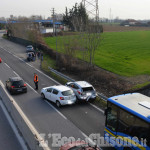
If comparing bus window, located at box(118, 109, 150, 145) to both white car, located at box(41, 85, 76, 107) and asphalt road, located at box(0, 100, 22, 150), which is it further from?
white car, located at box(41, 85, 76, 107)

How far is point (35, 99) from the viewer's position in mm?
17797

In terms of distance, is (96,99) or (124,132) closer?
(124,132)

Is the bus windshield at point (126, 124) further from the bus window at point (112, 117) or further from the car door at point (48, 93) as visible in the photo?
the car door at point (48, 93)

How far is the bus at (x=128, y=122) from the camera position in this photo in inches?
317

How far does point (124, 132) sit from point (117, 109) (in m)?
1.05

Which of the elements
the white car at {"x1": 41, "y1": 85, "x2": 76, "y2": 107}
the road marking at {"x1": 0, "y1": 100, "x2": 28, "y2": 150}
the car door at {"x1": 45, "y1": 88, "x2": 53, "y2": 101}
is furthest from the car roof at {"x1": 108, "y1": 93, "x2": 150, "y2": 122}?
the car door at {"x1": 45, "y1": 88, "x2": 53, "y2": 101}

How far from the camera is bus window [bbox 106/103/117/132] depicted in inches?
379

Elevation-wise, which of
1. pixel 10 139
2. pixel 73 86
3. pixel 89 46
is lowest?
pixel 10 139

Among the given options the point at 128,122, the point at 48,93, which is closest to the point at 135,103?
the point at 128,122

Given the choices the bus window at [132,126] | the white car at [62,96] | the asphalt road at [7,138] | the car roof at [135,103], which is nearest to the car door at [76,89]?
the white car at [62,96]

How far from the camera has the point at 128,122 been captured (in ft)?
28.9

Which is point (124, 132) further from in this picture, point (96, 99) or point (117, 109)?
point (96, 99)

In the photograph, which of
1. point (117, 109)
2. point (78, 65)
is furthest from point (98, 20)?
point (117, 109)

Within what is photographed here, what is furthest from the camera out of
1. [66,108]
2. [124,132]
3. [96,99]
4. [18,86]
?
[18,86]
